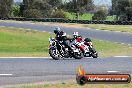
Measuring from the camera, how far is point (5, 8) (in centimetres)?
9825

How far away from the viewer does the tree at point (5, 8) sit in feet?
323

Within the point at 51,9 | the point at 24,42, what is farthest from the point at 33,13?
the point at 24,42

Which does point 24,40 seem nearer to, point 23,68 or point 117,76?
point 23,68

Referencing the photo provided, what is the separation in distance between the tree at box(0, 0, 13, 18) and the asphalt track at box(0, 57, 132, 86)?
81640 millimetres

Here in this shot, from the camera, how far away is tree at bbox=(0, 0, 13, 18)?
98.6 metres

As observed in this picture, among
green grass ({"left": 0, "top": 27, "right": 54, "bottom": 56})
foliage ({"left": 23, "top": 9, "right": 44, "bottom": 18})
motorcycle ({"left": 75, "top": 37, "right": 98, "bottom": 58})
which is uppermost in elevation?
motorcycle ({"left": 75, "top": 37, "right": 98, "bottom": 58})

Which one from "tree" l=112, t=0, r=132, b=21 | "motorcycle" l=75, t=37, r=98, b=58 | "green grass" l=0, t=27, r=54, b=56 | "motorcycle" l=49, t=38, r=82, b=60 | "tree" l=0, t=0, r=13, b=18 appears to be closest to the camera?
"motorcycle" l=49, t=38, r=82, b=60

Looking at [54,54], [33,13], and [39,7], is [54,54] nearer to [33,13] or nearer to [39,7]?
[33,13]

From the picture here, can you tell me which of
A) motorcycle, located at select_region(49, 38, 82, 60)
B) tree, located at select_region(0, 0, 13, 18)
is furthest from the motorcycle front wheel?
tree, located at select_region(0, 0, 13, 18)

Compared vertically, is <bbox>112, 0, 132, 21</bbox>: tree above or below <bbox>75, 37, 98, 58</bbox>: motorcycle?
below

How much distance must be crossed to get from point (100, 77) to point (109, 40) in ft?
106

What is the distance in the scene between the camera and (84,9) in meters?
107

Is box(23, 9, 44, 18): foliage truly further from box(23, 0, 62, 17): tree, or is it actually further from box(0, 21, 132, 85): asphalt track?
box(0, 21, 132, 85): asphalt track

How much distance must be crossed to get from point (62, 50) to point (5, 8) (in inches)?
3205
